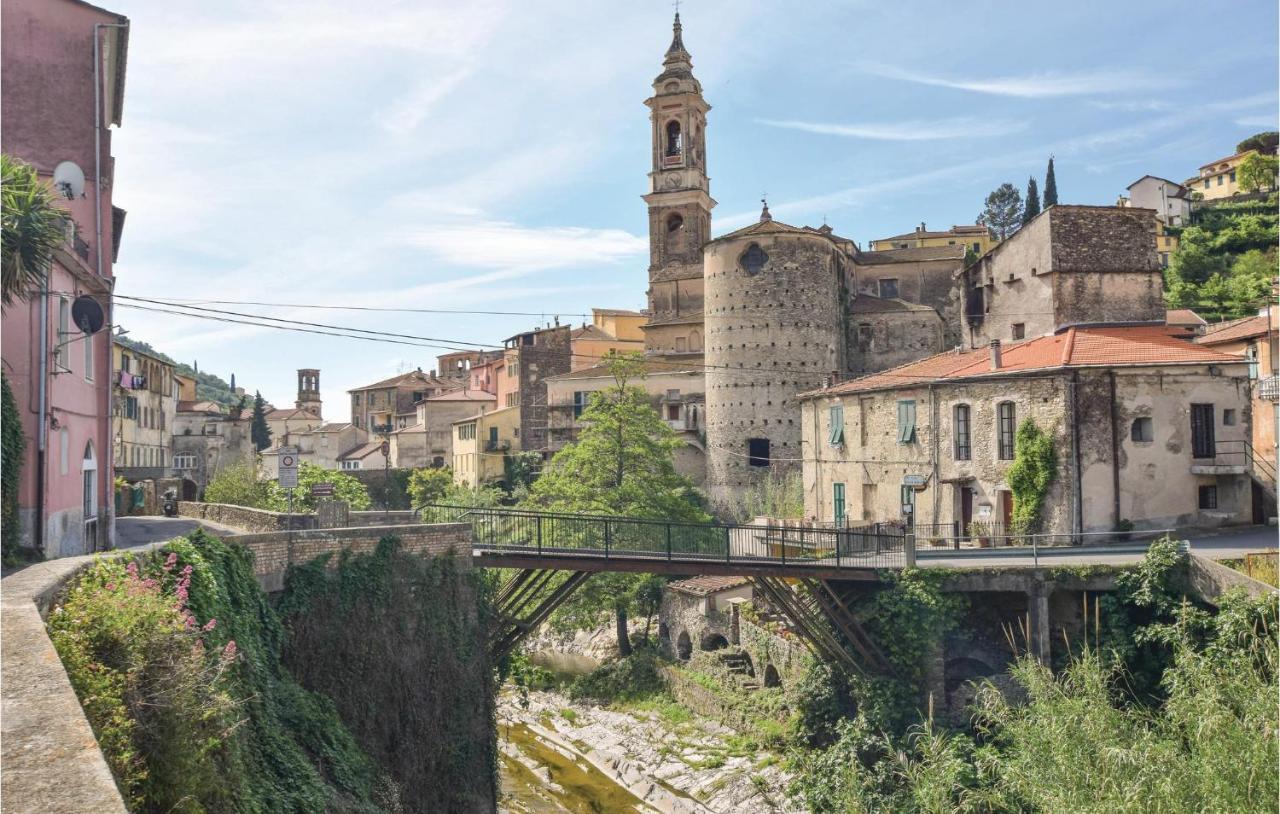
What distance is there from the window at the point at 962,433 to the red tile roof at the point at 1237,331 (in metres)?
9.80

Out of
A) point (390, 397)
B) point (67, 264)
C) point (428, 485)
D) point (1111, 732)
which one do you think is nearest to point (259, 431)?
point (390, 397)

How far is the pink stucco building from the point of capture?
17203mm

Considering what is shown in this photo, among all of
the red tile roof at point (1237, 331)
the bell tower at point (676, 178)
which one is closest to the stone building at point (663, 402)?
the bell tower at point (676, 178)

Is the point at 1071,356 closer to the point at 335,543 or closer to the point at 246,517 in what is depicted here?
the point at 335,543

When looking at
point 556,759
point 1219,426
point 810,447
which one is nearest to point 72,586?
point 556,759

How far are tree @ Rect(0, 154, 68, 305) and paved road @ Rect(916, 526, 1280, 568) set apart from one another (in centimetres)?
1981

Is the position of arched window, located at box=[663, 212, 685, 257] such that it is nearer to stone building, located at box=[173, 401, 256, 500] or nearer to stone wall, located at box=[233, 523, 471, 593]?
stone building, located at box=[173, 401, 256, 500]

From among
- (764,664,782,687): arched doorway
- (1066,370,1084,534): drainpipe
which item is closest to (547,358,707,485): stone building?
(764,664,782,687): arched doorway

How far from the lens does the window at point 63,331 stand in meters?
18.2

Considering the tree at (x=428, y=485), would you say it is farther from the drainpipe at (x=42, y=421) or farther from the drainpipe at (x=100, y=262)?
the drainpipe at (x=42, y=421)

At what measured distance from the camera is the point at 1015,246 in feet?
127

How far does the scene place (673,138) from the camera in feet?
247

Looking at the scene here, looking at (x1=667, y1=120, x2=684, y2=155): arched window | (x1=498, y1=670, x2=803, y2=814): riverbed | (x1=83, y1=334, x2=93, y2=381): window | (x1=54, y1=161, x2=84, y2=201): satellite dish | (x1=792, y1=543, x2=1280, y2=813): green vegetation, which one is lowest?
(x1=498, y1=670, x2=803, y2=814): riverbed

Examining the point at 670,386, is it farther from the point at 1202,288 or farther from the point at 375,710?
the point at 375,710
